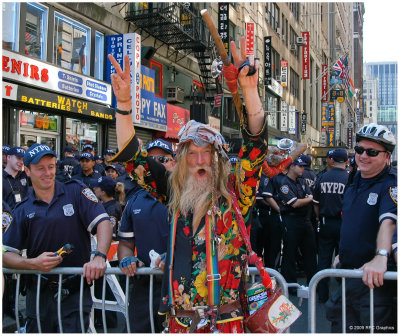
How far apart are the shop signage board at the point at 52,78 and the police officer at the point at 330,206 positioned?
7891 mm

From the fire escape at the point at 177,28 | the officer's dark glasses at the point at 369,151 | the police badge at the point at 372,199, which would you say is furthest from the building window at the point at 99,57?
the police badge at the point at 372,199

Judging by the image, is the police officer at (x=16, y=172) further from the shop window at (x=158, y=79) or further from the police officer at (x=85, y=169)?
the shop window at (x=158, y=79)

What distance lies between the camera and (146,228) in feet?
11.3

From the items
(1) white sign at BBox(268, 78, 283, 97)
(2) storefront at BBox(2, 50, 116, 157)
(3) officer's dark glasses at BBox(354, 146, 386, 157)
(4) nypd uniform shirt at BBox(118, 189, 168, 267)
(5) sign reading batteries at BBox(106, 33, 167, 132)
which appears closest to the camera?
(3) officer's dark glasses at BBox(354, 146, 386, 157)

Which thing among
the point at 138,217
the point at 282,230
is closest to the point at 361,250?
the point at 138,217

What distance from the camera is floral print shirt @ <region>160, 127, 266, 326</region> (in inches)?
92.4

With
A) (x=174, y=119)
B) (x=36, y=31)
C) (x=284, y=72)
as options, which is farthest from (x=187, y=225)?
(x=284, y=72)

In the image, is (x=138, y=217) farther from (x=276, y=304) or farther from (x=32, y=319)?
(x=276, y=304)

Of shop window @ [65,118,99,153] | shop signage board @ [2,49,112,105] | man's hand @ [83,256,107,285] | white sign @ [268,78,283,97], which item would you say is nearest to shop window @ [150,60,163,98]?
shop signage board @ [2,49,112,105]

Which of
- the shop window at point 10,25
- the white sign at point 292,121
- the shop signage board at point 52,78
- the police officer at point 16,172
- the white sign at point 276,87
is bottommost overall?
the police officer at point 16,172

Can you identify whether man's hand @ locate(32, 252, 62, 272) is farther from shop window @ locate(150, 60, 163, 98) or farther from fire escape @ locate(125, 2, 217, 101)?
shop window @ locate(150, 60, 163, 98)

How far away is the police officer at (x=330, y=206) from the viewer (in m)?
6.37

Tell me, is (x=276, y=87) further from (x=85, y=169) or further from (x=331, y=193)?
(x=331, y=193)

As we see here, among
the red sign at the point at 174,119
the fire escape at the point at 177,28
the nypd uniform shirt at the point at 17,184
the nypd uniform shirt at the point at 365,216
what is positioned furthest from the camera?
the red sign at the point at 174,119
